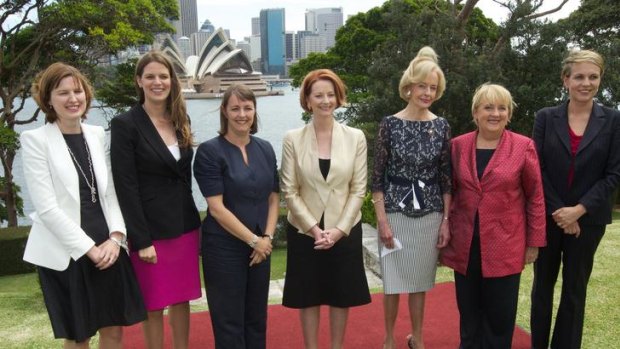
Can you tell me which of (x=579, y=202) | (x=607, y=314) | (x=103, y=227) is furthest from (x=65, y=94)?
(x=607, y=314)

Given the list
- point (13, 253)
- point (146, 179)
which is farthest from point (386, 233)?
point (13, 253)

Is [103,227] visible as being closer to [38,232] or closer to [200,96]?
[38,232]

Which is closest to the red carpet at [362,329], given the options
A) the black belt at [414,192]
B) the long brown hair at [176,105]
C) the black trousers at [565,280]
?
the black trousers at [565,280]

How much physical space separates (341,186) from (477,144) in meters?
0.75

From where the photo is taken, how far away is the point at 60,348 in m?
3.72

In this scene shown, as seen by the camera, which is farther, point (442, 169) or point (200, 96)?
point (200, 96)

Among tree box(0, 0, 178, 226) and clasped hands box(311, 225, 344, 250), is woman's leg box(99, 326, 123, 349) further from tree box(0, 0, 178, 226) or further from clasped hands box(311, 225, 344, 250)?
tree box(0, 0, 178, 226)

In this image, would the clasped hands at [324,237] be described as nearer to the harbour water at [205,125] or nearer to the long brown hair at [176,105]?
the long brown hair at [176,105]

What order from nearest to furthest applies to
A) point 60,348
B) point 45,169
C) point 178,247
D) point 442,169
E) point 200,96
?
point 45,169 < point 178,247 < point 442,169 < point 60,348 < point 200,96

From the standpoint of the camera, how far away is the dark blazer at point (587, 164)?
291cm

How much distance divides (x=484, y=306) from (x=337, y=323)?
81 centimetres

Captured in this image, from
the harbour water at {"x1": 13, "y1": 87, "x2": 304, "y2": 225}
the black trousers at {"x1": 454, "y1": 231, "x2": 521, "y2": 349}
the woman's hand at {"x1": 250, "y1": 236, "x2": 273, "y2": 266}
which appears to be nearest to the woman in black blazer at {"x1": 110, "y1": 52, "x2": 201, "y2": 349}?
the woman's hand at {"x1": 250, "y1": 236, "x2": 273, "y2": 266}

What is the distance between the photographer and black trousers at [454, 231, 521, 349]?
2965 millimetres

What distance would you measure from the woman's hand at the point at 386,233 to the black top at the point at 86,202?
1.45m
